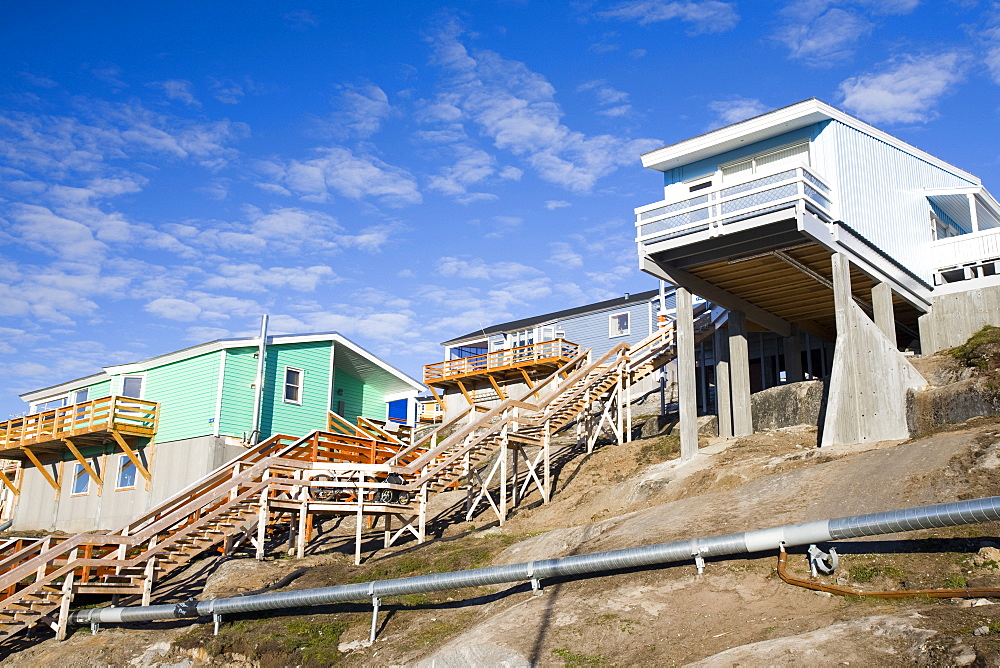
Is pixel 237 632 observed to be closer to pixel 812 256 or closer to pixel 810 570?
pixel 810 570

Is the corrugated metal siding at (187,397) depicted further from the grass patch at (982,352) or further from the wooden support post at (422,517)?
the grass patch at (982,352)

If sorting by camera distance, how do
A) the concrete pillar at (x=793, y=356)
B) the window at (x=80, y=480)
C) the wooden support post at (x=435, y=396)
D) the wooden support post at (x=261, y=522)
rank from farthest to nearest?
the wooden support post at (x=435, y=396) < the window at (x=80, y=480) < the concrete pillar at (x=793, y=356) < the wooden support post at (x=261, y=522)

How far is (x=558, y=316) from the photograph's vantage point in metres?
47.1

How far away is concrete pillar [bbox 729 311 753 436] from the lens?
2369 centimetres

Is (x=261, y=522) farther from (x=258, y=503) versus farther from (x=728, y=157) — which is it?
(x=728, y=157)

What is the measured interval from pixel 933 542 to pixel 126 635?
41.6ft

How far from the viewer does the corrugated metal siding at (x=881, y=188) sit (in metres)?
22.2

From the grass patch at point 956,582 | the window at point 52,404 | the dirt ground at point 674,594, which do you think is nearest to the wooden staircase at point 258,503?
the dirt ground at point 674,594

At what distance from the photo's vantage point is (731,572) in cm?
1133

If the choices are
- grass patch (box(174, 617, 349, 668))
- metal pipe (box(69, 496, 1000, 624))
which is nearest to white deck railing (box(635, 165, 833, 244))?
metal pipe (box(69, 496, 1000, 624))

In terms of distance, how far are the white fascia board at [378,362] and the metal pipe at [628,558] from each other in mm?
18646

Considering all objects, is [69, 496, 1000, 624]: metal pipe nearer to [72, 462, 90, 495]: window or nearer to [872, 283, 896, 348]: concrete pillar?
[872, 283, 896, 348]: concrete pillar

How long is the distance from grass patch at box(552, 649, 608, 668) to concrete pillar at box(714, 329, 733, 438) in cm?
1497

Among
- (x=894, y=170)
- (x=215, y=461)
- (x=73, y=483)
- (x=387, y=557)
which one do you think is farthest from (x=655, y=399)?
(x=73, y=483)
